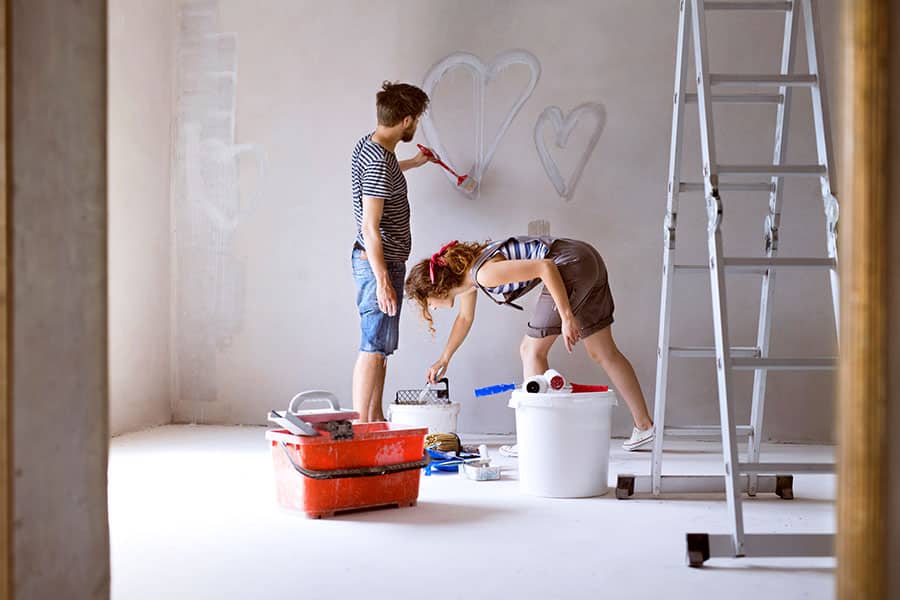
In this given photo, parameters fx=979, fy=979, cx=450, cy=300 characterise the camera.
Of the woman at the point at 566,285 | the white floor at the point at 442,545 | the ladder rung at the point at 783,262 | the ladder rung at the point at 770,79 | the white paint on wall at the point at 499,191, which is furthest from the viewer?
the white paint on wall at the point at 499,191

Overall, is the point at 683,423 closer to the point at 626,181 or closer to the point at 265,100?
the point at 626,181

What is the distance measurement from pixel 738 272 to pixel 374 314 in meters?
1.91

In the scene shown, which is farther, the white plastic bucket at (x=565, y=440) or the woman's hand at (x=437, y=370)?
the woman's hand at (x=437, y=370)

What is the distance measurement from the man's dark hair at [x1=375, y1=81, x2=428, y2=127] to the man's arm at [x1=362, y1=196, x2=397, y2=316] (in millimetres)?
351

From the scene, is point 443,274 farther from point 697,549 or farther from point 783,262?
point 697,549

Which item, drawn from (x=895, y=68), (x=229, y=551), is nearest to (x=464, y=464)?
(x=229, y=551)

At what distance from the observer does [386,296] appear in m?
4.12

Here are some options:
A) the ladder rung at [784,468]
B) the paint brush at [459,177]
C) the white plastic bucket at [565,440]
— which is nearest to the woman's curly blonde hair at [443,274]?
the paint brush at [459,177]

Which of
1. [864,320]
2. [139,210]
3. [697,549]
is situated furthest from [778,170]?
[139,210]

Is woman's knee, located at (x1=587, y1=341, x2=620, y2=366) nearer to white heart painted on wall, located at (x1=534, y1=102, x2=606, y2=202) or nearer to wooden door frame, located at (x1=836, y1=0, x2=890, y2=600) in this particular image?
white heart painted on wall, located at (x1=534, y1=102, x2=606, y2=202)

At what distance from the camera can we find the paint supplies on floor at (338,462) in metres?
2.89

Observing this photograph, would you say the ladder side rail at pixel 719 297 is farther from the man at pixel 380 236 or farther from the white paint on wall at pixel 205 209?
the white paint on wall at pixel 205 209

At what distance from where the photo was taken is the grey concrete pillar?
1371 millimetres

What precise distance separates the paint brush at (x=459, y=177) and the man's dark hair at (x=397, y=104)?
1.90ft
